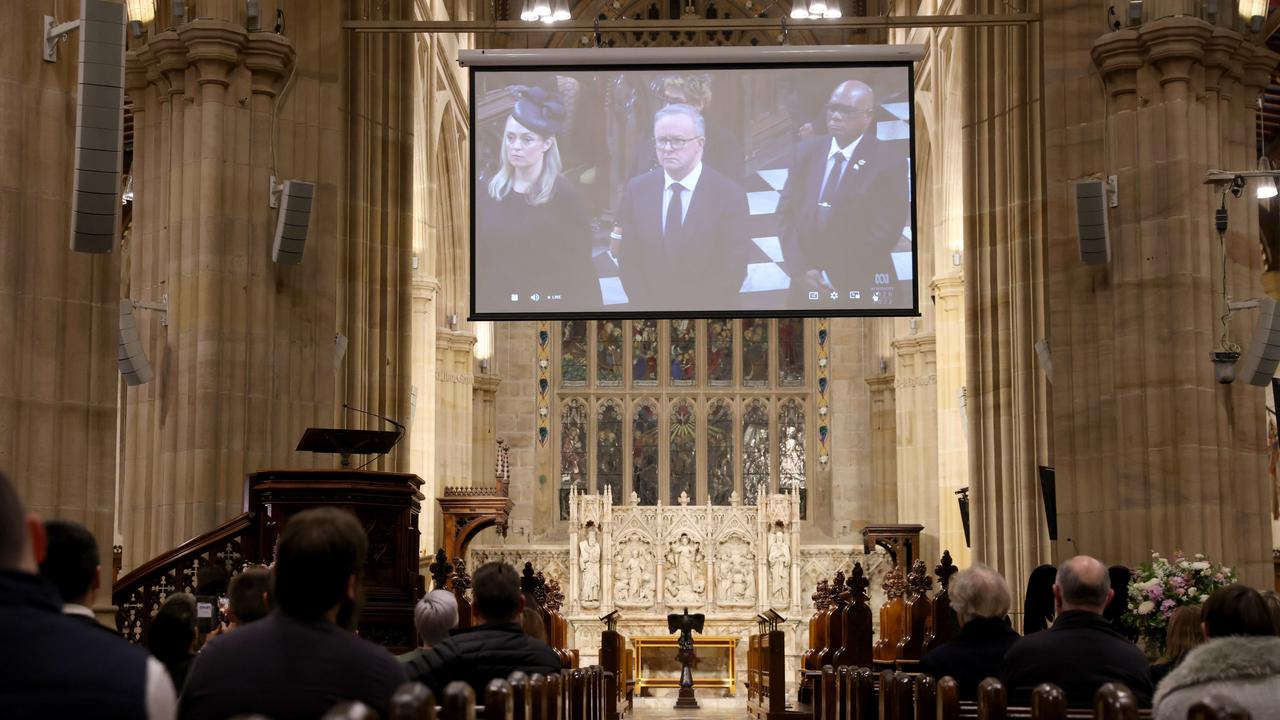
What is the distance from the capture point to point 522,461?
28141 mm

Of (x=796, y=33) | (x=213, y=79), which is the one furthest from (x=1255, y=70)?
(x=796, y=33)

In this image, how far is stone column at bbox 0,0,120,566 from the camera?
815 cm

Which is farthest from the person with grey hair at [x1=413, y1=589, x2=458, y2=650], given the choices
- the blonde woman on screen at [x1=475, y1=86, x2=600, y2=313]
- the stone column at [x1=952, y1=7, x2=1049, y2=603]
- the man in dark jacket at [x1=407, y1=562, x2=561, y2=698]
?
the stone column at [x1=952, y1=7, x2=1049, y2=603]

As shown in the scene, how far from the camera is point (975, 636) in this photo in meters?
5.84

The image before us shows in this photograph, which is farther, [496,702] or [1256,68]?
[1256,68]

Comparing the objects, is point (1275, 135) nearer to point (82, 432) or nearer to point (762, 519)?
point (762, 519)

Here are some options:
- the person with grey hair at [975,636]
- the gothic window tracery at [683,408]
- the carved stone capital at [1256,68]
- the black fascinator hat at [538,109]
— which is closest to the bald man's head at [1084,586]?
the person with grey hair at [975,636]

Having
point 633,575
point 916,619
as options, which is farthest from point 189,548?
point 633,575

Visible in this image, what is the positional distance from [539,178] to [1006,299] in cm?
479

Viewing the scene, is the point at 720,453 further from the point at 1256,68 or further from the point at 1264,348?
the point at 1264,348

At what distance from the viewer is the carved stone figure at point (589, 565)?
2373 centimetres

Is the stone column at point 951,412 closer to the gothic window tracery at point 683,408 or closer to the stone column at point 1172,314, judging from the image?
the gothic window tracery at point 683,408

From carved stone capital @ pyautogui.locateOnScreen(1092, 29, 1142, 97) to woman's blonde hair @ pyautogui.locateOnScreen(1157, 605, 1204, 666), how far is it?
7304 millimetres

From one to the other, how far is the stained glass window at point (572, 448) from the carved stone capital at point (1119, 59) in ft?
56.8
